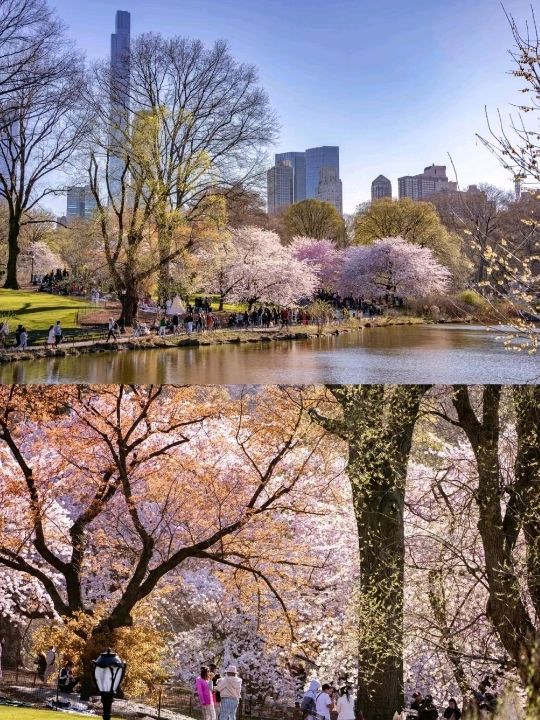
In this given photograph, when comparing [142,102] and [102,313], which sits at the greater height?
[142,102]

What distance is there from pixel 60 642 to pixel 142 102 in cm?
926

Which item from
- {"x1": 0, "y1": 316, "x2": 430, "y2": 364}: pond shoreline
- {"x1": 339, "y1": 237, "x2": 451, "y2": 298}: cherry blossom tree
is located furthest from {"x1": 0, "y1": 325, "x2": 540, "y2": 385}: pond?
{"x1": 339, "y1": 237, "x2": 451, "y2": 298}: cherry blossom tree

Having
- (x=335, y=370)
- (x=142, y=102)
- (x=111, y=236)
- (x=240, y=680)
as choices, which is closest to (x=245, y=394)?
(x=240, y=680)

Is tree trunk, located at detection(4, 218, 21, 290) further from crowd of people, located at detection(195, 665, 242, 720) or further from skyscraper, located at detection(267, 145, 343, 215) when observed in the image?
crowd of people, located at detection(195, 665, 242, 720)

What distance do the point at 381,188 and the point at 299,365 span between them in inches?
596

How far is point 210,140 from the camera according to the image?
46.6ft

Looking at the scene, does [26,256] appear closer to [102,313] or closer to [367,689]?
[102,313]

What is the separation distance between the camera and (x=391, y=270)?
21.9 meters

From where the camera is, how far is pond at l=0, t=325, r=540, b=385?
26.8 ft

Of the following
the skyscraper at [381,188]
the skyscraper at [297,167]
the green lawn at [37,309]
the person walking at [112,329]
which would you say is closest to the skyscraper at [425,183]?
the skyscraper at [381,188]

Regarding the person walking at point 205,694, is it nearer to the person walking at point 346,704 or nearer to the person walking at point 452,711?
the person walking at point 346,704

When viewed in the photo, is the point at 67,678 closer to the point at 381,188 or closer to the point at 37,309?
the point at 37,309

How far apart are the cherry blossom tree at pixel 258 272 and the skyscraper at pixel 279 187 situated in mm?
821

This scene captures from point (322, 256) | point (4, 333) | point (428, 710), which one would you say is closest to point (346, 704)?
point (428, 710)
